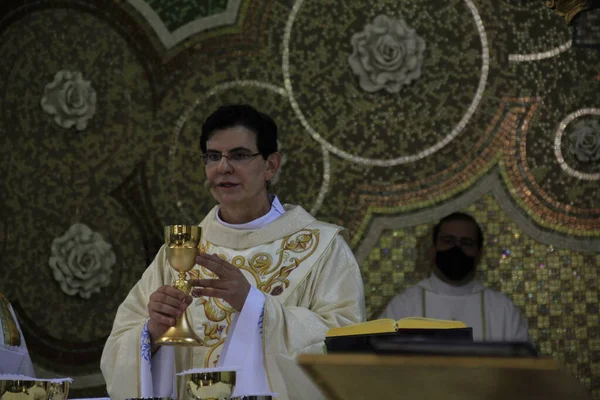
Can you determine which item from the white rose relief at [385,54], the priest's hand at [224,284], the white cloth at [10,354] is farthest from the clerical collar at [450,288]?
the white cloth at [10,354]

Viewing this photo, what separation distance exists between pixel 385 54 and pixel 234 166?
102 inches

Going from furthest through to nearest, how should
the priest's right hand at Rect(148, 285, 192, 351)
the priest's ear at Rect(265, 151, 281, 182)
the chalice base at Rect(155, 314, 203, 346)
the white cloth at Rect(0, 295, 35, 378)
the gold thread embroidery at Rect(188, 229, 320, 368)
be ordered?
the priest's ear at Rect(265, 151, 281, 182)
the gold thread embroidery at Rect(188, 229, 320, 368)
the white cloth at Rect(0, 295, 35, 378)
the priest's right hand at Rect(148, 285, 192, 351)
the chalice base at Rect(155, 314, 203, 346)

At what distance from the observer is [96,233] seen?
6.46m

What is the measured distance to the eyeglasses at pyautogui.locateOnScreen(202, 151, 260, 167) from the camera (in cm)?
411

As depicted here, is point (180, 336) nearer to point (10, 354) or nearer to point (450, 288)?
point (10, 354)

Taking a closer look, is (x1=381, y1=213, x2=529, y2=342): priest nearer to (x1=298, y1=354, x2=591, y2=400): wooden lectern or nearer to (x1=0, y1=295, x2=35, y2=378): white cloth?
(x1=0, y1=295, x2=35, y2=378): white cloth

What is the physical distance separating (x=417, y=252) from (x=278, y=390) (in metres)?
2.82

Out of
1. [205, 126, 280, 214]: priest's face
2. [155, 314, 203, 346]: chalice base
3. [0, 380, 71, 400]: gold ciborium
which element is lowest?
[0, 380, 71, 400]: gold ciborium

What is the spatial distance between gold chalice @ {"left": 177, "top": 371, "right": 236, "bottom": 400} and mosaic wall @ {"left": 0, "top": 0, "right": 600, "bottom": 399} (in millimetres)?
3756

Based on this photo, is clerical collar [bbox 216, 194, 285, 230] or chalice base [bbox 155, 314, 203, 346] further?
clerical collar [bbox 216, 194, 285, 230]

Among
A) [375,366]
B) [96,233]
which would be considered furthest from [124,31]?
[375,366]

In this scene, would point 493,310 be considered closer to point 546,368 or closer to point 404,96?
point 404,96

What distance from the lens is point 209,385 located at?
2.62 metres

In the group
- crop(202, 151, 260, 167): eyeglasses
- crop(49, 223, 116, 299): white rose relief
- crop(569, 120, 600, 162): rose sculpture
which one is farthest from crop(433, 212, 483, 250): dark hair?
crop(202, 151, 260, 167): eyeglasses
